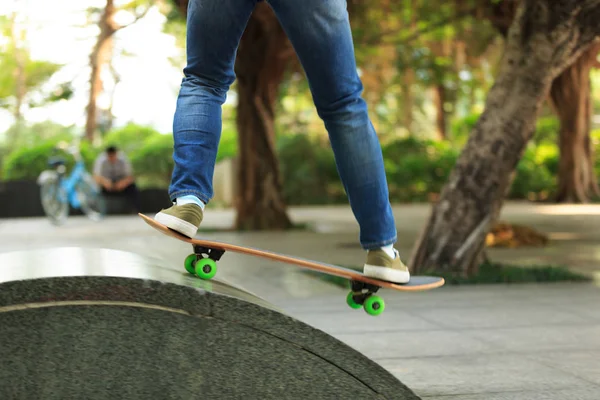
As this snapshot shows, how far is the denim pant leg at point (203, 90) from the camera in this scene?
3582 mm

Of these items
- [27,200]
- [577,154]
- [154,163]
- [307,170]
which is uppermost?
[577,154]

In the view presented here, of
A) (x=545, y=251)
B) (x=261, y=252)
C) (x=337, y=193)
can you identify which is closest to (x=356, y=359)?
(x=261, y=252)

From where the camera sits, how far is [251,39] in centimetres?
1609

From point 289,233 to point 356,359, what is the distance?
12937 mm

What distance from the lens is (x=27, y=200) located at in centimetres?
2423

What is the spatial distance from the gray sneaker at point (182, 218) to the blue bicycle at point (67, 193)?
53.2 ft

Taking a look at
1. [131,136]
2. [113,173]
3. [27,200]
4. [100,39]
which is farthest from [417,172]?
[27,200]

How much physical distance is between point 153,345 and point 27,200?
22.4m

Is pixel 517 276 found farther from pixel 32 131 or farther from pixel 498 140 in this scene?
pixel 32 131

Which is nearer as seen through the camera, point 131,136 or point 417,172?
point 417,172

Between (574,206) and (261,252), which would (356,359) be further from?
(574,206)

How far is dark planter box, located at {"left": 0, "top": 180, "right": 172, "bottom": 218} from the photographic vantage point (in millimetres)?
23969

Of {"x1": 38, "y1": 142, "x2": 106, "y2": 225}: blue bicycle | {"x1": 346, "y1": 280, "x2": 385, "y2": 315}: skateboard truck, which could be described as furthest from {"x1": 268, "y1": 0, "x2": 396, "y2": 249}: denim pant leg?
{"x1": 38, "y1": 142, "x2": 106, "y2": 225}: blue bicycle

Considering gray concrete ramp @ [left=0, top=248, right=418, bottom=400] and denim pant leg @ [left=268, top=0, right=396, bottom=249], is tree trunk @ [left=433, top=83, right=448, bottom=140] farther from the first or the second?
gray concrete ramp @ [left=0, top=248, right=418, bottom=400]
